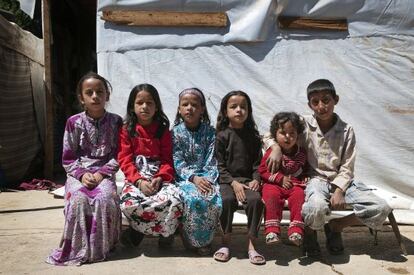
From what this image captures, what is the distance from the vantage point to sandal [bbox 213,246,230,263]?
2.81m

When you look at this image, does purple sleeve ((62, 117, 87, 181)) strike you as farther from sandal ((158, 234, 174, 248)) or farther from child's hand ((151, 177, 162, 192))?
sandal ((158, 234, 174, 248))

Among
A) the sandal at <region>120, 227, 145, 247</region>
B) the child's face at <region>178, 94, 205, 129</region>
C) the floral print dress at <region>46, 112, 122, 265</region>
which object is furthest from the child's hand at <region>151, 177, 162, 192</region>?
the child's face at <region>178, 94, 205, 129</region>

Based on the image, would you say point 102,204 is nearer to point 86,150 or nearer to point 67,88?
point 86,150

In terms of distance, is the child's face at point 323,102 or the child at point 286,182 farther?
the child's face at point 323,102

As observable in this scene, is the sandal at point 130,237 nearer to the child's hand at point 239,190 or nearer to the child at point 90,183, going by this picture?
the child at point 90,183

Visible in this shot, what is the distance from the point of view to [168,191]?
2.87 m

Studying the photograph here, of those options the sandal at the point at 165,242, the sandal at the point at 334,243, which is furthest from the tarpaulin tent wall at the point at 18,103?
the sandal at the point at 334,243

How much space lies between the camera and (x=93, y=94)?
2.94 metres

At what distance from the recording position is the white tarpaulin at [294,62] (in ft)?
14.0

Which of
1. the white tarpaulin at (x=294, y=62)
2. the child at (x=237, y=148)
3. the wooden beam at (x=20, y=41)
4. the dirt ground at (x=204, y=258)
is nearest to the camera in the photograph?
the dirt ground at (x=204, y=258)

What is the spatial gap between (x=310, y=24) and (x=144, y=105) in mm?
2133

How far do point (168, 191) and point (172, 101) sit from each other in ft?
5.61

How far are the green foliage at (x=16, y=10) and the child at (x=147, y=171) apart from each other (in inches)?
166

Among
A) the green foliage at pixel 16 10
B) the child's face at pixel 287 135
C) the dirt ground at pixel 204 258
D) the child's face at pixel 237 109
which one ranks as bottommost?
the dirt ground at pixel 204 258
